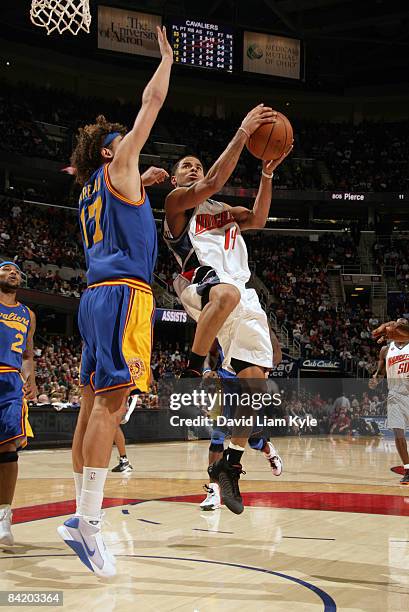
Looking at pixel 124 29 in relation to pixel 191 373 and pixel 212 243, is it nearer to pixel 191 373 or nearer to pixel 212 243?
pixel 212 243

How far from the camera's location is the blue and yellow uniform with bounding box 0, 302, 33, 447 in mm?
4945

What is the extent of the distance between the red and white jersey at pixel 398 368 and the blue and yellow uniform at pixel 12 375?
549 centimetres

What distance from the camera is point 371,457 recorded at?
12633 mm

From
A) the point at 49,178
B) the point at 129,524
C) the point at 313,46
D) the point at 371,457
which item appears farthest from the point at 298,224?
the point at 129,524

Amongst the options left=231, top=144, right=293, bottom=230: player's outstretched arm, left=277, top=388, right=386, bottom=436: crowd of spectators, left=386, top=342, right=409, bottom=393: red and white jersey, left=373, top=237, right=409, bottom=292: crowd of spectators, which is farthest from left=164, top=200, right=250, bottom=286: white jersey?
left=373, top=237, right=409, bottom=292: crowd of spectators

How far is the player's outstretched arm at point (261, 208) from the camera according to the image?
206 inches

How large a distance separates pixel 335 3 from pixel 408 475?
22698 mm

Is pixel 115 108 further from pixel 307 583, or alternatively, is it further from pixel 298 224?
pixel 307 583

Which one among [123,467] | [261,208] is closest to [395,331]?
[261,208]

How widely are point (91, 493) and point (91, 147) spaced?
→ 1.76m

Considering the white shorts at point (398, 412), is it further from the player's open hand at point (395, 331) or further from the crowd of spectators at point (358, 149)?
the crowd of spectators at point (358, 149)

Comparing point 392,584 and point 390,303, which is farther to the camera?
point 390,303

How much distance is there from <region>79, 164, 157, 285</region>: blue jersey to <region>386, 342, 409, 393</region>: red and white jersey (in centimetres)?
629

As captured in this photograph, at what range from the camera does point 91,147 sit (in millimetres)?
3865
